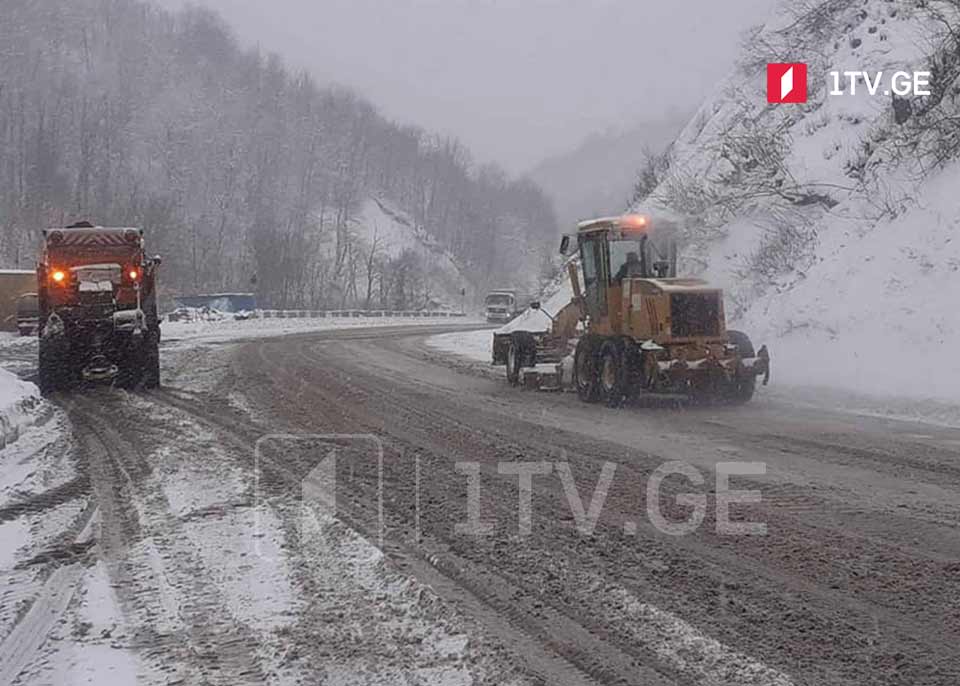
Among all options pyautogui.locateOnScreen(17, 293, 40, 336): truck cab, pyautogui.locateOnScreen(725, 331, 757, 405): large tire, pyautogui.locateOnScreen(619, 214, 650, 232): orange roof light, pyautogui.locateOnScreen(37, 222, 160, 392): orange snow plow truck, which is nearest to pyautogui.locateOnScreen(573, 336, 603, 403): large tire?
pyautogui.locateOnScreen(619, 214, 650, 232): orange roof light

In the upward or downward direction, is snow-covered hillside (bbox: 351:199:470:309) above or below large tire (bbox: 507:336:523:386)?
above

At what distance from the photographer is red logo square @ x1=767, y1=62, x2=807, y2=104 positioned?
29.2 m

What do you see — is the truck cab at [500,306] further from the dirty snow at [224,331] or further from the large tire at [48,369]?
the large tire at [48,369]

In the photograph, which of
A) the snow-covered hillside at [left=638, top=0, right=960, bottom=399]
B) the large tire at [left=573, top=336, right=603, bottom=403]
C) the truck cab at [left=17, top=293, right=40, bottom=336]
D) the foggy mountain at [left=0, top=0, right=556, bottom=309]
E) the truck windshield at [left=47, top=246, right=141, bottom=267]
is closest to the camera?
the large tire at [left=573, top=336, right=603, bottom=403]

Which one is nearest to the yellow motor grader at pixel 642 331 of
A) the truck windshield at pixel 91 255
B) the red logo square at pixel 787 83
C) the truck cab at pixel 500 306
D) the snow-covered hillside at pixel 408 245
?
the truck windshield at pixel 91 255

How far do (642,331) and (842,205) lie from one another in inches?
380

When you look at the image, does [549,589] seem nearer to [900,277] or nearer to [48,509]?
[48,509]

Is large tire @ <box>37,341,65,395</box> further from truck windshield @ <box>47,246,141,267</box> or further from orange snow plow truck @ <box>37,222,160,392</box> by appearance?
truck windshield @ <box>47,246,141,267</box>

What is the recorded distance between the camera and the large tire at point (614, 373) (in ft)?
49.8

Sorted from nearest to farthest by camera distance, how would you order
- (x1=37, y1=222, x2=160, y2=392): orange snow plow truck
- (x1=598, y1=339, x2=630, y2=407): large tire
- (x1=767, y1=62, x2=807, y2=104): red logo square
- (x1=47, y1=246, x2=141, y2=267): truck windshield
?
(x1=598, y1=339, x2=630, y2=407): large tire
(x1=37, y1=222, x2=160, y2=392): orange snow plow truck
(x1=47, y1=246, x2=141, y2=267): truck windshield
(x1=767, y1=62, x2=807, y2=104): red logo square

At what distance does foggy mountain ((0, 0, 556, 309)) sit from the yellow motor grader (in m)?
68.8

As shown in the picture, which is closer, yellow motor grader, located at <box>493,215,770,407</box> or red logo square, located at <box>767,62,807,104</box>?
yellow motor grader, located at <box>493,215,770,407</box>

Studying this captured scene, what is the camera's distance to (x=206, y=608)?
5.42 meters

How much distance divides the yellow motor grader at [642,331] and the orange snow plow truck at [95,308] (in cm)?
714
